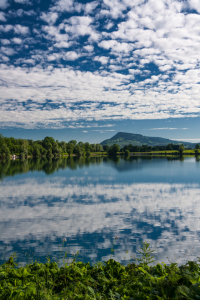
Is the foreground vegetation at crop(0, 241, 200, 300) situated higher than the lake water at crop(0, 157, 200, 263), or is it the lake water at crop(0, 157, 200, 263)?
the foreground vegetation at crop(0, 241, 200, 300)

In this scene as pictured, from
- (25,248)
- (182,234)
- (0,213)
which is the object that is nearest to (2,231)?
(25,248)

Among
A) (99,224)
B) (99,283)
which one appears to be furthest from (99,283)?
(99,224)

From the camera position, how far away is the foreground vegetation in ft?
16.3

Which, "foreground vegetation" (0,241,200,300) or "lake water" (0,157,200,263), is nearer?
"foreground vegetation" (0,241,200,300)

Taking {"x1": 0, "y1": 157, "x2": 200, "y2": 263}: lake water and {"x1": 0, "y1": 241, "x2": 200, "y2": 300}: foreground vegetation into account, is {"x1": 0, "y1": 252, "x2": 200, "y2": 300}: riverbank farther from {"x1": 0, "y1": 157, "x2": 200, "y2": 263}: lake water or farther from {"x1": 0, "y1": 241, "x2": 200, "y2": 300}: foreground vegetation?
{"x1": 0, "y1": 157, "x2": 200, "y2": 263}: lake water

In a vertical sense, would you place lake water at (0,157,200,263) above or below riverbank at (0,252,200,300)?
below

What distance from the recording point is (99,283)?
6.11m

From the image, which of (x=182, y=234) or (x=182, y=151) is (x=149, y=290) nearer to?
(x=182, y=234)

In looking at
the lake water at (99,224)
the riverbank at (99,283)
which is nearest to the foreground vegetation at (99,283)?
the riverbank at (99,283)

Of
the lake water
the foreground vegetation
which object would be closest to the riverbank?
the foreground vegetation

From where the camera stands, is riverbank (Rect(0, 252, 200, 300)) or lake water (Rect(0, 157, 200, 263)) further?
lake water (Rect(0, 157, 200, 263))

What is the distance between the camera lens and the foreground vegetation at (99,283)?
4965 mm

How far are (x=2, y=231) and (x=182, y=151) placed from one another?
646ft

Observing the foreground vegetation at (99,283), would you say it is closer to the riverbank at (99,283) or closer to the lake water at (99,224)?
the riverbank at (99,283)
